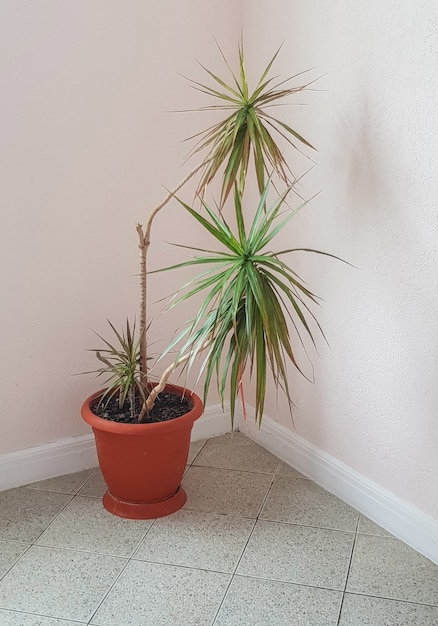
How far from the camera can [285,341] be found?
195cm

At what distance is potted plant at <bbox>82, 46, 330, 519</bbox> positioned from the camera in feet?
6.34

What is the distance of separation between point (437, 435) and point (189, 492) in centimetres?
86

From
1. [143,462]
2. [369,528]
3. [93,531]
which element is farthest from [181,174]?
[369,528]

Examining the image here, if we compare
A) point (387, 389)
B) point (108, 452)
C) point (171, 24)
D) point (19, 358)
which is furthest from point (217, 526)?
point (171, 24)

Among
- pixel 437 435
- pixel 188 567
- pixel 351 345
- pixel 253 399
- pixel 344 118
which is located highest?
pixel 344 118

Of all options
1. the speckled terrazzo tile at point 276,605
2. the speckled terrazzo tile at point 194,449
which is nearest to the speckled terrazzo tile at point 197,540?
the speckled terrazzo tile at point 276,605

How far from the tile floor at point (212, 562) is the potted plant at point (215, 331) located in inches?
5.8

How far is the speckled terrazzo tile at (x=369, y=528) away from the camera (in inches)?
86.3

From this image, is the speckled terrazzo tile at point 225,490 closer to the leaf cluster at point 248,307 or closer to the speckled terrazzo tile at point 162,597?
the speckled terrazzo tile at point 162,597

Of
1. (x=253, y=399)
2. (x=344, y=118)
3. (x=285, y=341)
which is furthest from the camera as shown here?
(x=253, y=399)

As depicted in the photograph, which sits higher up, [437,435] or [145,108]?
[145,108]

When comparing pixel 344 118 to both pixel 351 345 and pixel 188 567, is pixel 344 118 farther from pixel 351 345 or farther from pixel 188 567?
pixel 188 567

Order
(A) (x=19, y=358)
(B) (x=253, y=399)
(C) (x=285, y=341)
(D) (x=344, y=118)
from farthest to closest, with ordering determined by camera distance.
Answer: (B) (x=253, y=399) < (A) (x=19, y=358) < (D) (x=344, y=118) < (C) (x=285, y=341)

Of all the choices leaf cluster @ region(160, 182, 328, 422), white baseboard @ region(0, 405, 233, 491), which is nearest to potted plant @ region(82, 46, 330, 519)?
leaf cluster @ region(160, 182, 328, 422)
